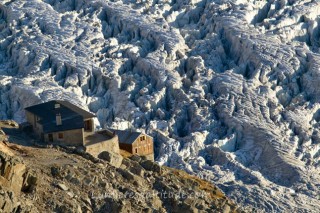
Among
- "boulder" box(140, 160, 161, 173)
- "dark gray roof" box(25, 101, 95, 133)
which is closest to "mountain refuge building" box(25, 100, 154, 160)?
"dark gray roof" box(25, 101, 95, 133)

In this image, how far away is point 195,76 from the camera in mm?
87000

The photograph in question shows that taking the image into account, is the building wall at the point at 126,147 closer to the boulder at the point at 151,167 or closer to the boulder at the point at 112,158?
the boulder at the point at 151,167

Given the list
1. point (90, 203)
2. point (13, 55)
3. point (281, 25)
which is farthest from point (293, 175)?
point (90, 203)

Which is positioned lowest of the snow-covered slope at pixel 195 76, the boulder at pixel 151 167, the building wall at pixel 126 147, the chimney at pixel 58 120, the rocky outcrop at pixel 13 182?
the snow-covered slope at pixel 195 76

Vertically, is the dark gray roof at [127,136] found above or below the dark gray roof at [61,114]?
below

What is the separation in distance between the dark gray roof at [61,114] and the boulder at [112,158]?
194 centimetres

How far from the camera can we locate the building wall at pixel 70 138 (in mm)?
51469

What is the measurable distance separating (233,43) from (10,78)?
18443mm

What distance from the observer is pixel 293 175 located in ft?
247

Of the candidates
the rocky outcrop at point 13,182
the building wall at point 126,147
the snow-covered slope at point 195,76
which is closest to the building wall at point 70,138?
the rocky outcrop at point 13,182

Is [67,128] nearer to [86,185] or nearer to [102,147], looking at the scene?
[102,147]

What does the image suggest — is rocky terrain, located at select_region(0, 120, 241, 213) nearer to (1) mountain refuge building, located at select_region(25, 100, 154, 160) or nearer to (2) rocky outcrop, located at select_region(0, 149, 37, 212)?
(2) rocky outcrop, located at select_region(0, 149, 37, 212)

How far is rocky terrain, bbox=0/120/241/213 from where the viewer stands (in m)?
41.8

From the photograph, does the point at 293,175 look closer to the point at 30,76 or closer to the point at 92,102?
the point at 92,102
